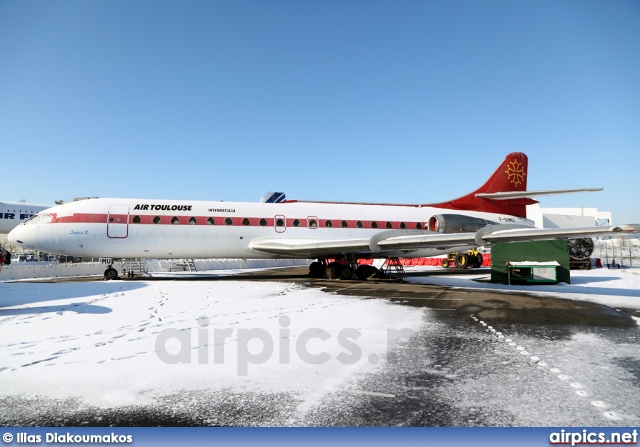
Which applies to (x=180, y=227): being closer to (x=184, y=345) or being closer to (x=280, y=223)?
(x=280, y=223)

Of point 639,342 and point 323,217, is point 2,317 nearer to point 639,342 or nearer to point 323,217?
point 639,342

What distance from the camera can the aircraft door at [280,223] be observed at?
20.1 meters

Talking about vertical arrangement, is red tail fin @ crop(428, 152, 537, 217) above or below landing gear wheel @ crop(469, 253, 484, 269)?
above

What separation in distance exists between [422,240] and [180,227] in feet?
35.7

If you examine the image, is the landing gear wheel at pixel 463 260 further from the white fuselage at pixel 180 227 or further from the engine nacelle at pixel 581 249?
the white fuselage at pixel 180 227

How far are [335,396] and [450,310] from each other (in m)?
6.55

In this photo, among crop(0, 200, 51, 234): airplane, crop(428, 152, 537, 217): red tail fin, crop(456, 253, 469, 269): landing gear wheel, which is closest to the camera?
crop(428, 152, 537, 217): red tail fin

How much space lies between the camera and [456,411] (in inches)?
142

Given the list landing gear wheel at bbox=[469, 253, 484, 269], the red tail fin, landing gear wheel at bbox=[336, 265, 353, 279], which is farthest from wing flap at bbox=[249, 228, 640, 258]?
landing gear wheel at bbox=[469, 253, 484, 269]

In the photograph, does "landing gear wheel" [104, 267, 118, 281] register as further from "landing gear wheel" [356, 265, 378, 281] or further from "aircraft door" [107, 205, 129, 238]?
"landing gear wheel" [356, 265, 378, 281]

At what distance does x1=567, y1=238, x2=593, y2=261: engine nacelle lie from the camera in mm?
31078

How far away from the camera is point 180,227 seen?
18672 mm

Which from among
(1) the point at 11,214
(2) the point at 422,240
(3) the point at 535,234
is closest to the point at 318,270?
(2) the point at 422,240

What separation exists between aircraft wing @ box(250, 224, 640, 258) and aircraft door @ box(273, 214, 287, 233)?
564 millimetres
